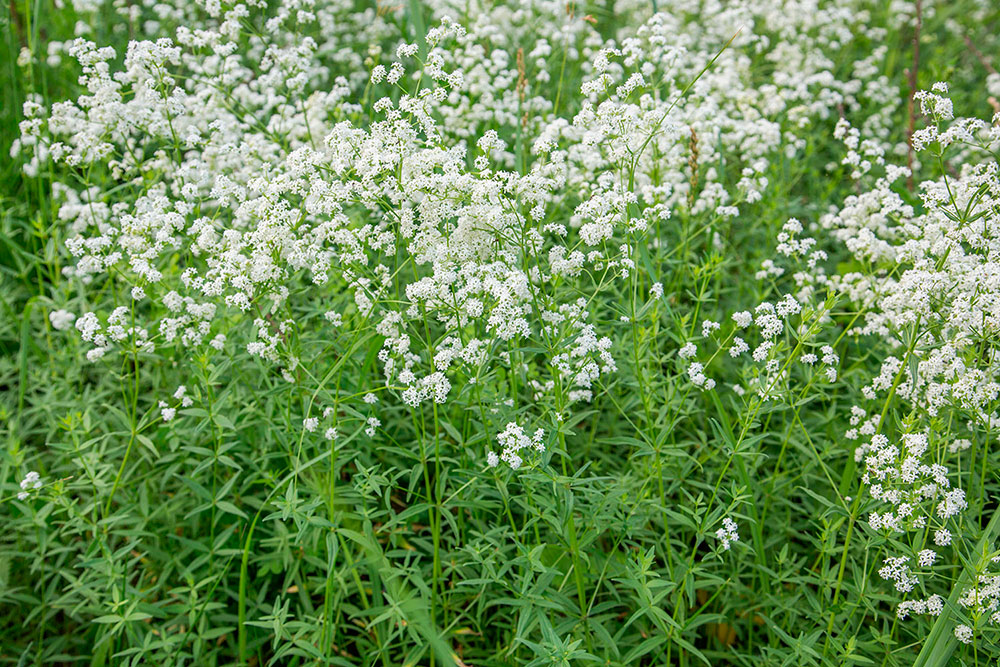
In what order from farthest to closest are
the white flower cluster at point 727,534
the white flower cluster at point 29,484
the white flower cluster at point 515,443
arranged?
1. the white flower cluster at point 29,484
2. the white flower cluster at point 727,534
3. the white flower cluster at point 515,443

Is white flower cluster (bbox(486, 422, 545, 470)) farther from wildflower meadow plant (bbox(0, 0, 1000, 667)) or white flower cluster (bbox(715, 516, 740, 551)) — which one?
white flower cluster (bbox(715, 516, 740, 551))

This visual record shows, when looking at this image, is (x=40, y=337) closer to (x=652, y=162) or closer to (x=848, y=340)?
(x=652, y=162)

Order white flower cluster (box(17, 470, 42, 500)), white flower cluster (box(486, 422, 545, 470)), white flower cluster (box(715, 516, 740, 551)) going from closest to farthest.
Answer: white flower cluster (box(486, 422, 545, 470)) < white flower cluster (box(715, 516, 740, 551)) < white flower cluster (box(17, 470, 42, 500))

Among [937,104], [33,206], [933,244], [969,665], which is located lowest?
[33,206]

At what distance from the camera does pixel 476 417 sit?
428 cm

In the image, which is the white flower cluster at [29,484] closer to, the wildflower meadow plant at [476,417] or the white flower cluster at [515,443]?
the wildflower meadow plant at [476,417]

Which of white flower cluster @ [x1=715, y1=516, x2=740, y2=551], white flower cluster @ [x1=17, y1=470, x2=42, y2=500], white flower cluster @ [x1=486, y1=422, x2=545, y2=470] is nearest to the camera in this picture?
white flower cluster @ [x1=486, y1=422, x2=545, y2=470]

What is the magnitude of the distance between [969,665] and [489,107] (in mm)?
5202

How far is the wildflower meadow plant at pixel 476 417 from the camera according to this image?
3348 mm

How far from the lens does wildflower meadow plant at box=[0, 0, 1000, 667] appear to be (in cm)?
335

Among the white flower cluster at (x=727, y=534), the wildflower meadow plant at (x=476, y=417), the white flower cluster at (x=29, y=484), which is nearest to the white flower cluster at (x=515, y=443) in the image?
the wildflower meadow plant at (x=476, y=417)

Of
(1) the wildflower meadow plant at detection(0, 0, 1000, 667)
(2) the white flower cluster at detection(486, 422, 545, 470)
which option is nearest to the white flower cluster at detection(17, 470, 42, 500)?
(1) the wildflower meadow plant at detection(0, 0, 1000, 667)

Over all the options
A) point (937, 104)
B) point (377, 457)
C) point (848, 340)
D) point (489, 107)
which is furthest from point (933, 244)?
point (489, 107)

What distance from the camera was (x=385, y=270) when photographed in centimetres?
366
